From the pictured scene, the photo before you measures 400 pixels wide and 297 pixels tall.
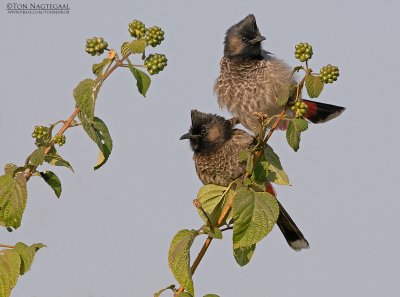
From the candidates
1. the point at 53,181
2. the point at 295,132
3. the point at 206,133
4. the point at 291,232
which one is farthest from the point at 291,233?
the point at 53,181

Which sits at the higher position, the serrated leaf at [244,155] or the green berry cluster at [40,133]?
the green berry cluster at [40,133]

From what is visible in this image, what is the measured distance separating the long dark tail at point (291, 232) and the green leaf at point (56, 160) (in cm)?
334

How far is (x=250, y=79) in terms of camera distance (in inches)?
259

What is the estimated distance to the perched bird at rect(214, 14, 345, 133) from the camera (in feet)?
21.2

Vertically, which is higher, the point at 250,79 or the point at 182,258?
the point at 250,79

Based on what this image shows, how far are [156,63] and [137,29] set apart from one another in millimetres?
175

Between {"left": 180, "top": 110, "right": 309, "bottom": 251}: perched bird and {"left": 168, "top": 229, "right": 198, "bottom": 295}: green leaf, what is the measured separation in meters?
3.09

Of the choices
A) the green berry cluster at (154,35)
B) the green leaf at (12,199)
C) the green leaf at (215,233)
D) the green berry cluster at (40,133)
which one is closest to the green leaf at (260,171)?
the green leaf at (215,233)

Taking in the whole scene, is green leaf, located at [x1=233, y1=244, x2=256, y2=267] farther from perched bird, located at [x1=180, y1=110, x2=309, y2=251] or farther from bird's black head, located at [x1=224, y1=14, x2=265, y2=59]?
bird's black head, located at [x1=224, y1=14, x2=265, y2=59]

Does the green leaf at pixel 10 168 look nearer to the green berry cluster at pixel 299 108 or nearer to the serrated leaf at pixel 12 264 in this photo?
the serrated leaf at pixel 12 264

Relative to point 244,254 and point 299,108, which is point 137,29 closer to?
point 299,108

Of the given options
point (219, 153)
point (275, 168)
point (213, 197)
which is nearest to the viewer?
point (213, 197)

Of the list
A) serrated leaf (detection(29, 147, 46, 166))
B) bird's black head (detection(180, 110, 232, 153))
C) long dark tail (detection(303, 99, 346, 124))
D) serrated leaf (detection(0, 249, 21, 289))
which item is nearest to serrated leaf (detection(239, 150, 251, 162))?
serrated leaf (detection(29, 147, 46, 166))

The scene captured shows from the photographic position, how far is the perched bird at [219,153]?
6043 mm
